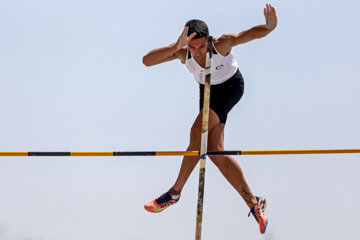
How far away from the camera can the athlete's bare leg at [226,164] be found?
7348 millimetres

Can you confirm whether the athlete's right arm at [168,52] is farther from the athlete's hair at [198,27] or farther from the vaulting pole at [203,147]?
the vaulting pole at [203,147]

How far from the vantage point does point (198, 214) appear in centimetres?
724

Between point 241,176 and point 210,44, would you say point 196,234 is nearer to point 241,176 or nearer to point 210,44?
point 241,176

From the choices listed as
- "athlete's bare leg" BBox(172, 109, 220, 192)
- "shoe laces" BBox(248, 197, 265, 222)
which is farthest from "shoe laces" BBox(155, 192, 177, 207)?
"shoe laces" BBox(248, 197, 265, 222)

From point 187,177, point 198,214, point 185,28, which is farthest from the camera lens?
point 187,177

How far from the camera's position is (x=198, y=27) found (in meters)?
7.09

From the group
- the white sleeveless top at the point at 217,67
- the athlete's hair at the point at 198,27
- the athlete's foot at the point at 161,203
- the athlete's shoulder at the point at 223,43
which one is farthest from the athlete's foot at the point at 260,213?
the athlete's hair at the point at 198,27

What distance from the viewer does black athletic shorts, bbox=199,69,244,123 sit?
7496 mm

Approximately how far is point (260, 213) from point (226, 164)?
2.42 feet

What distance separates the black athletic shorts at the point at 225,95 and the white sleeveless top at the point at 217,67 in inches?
2.8

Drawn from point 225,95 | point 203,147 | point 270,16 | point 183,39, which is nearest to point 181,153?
point 203,147

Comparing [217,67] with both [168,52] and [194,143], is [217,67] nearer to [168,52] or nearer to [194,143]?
[168,52]

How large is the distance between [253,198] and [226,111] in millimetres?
1071

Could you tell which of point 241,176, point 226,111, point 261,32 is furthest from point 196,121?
point 261,32
